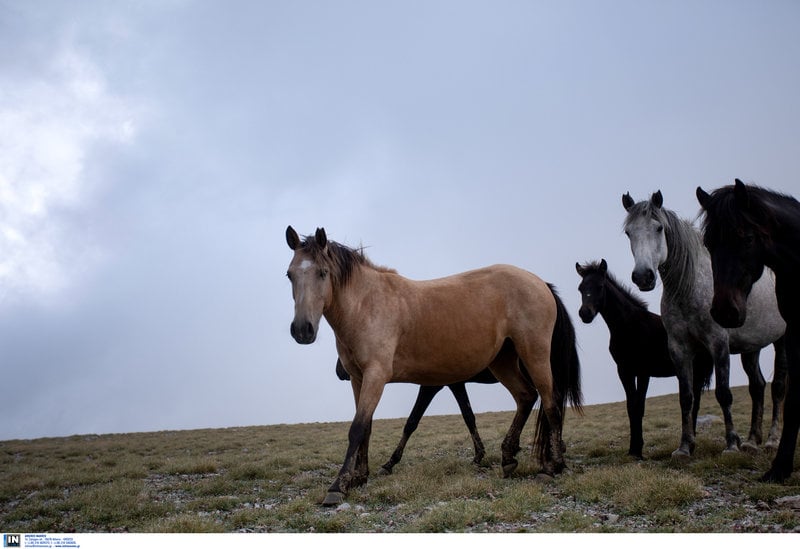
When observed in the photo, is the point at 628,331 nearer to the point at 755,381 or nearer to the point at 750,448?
the point at 750,448

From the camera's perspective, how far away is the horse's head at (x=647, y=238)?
22.8 ft

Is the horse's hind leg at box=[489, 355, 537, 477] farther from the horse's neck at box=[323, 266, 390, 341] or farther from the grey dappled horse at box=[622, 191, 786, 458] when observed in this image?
the horse's neck at box=[323, 266, 390, 341]

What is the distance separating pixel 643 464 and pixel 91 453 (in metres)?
15.0

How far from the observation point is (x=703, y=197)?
5996mm

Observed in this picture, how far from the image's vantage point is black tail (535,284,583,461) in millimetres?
8602

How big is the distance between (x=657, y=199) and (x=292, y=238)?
485 centimetres

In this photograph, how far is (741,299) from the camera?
551 centimetres

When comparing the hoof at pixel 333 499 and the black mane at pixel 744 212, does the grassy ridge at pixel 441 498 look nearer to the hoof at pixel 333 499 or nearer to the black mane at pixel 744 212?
the hoof at pixel 333 499

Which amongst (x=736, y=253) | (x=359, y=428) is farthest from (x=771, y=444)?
(x=359, y=428)

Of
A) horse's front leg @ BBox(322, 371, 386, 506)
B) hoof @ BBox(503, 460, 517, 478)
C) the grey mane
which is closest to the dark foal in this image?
the grey mane

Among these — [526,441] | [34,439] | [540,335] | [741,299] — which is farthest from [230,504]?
[34,439]

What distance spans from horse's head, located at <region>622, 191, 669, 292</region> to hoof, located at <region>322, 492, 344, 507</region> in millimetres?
4312

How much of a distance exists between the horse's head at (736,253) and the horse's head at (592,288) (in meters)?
3.16
